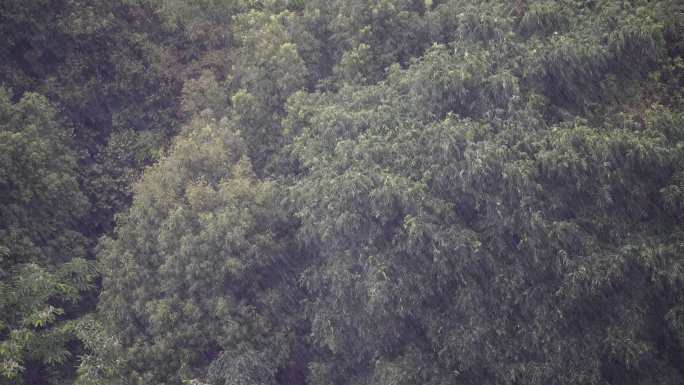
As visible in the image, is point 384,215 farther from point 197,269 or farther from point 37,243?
point 37,243

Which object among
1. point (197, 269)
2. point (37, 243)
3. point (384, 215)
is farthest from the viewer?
point (37, 243)

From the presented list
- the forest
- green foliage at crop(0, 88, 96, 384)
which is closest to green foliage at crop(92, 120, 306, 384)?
the forest

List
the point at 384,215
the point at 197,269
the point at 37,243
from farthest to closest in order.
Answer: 1. the point at 37,243
2. the point at 197,269
3. the point at 384,215

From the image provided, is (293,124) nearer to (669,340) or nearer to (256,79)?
(256,79)

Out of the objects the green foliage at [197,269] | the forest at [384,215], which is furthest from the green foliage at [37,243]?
the green foliage at [197,269]

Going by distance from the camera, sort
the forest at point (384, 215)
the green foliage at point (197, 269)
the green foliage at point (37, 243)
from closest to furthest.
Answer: the forest at point (384, 215) → the green foliage at point (37, 243) → the green foliage at point (197, 269)

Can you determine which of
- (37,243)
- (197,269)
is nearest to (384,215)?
(197,269)

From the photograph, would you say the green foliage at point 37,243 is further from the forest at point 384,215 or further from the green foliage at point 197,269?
the green foliage at point 197,269

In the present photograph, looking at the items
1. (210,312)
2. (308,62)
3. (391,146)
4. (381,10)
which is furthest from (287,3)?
(210,312)
